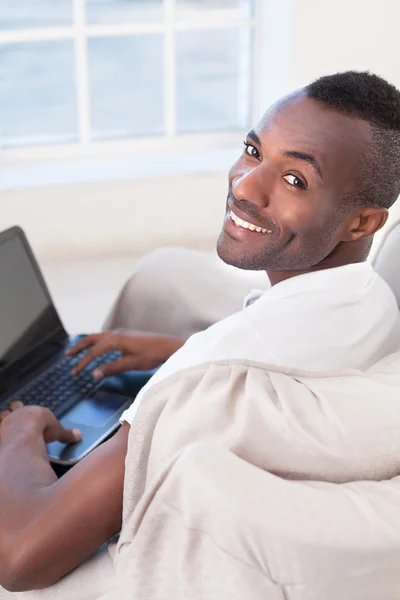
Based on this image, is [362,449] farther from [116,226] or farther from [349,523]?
[116,226]

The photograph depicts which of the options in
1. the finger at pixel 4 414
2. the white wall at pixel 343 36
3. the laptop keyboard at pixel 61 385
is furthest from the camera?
the white wall at pixel 343 36

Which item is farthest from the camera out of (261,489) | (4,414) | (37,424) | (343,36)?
(343,36)

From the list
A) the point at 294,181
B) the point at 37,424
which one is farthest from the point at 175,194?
the point at 294,181

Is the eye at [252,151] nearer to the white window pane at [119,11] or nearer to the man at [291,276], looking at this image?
the man at [291,276]

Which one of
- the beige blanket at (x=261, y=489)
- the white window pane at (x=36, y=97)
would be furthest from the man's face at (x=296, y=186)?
the white window pane at (x=36, y=97)

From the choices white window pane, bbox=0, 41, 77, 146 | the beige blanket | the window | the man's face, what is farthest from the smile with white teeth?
white window pane, bbox=0, 41, 77, 146

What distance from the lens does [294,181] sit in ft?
3.46

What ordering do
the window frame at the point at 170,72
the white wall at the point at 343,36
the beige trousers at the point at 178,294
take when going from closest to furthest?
1. the beige trousers at the point at 178,294
2. the white wall at the point at 343,36
3. the window frame at the point at 170,72

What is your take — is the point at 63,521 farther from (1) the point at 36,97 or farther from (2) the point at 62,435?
(1) the point at 36,97

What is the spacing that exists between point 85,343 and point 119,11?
4.93ft

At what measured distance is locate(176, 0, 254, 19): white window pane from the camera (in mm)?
2523

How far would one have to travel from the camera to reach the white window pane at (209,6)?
252 cm

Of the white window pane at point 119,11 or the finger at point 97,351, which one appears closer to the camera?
the finger at point 97,351

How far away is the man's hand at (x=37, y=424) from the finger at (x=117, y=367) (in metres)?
0.20
